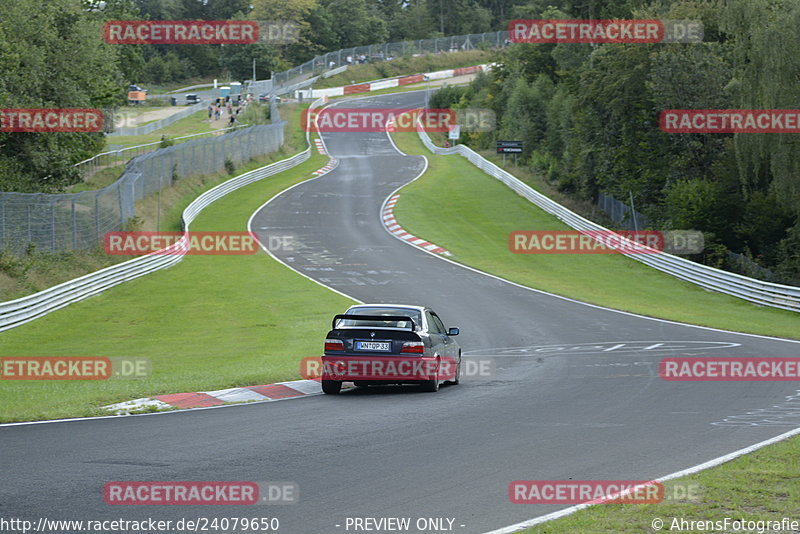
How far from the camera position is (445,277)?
34375mm

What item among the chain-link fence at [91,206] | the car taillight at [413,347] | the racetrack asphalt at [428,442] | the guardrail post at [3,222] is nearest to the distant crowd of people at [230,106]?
the chain-link fence at [91,206]

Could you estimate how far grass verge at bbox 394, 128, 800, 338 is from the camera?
30.6m

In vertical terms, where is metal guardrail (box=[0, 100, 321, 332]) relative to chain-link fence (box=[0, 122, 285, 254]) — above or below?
below

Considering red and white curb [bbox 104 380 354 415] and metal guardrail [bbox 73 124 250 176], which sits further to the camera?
metal guardrail [bbox 73 124 250 176]

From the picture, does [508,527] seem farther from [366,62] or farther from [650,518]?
[366,62]

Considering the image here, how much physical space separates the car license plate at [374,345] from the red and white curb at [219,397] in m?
1.16

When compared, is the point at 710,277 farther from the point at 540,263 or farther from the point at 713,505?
the point at 713,505

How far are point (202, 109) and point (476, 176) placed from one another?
44872mm

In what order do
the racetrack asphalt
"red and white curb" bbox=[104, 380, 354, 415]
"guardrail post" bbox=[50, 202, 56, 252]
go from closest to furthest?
the racetrack asphalt → "red and white curb" bbox=[104, 380, 354, 415] → "guardrail post" bbox=[50, 202, 56, 252]

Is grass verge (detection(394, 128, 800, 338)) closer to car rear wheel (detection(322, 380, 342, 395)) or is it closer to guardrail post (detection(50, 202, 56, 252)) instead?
car rear wheel (detection(322, 380, 342, 395))

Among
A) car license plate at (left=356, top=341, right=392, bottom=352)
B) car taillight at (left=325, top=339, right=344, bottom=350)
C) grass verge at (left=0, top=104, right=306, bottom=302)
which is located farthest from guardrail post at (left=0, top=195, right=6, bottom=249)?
car license plate at (left=356, top=341, right=392, bottom=352)

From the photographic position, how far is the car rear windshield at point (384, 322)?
590 inches

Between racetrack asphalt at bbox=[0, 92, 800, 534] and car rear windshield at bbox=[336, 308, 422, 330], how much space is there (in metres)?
1.14

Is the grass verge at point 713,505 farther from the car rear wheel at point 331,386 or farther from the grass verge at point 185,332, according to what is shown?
the grass verge at point 185,332
